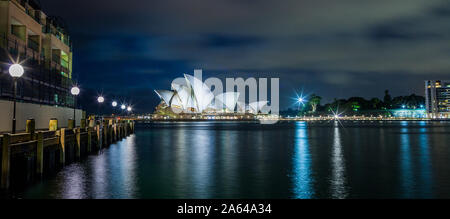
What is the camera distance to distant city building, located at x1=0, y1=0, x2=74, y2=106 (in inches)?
780

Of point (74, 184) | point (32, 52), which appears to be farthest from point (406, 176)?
point (32, 52)

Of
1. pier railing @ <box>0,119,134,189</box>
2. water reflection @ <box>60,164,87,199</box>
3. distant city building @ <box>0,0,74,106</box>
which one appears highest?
distant city building @ <box>0,0,74,106</box>

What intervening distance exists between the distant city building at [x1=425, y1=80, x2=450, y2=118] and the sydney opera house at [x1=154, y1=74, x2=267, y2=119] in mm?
74008

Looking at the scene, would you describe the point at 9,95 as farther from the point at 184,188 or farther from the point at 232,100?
the point at 232,100

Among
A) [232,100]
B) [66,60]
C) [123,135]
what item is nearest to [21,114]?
[123,135]

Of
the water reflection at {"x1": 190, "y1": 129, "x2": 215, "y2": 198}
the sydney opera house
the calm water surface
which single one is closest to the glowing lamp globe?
the calm water surface

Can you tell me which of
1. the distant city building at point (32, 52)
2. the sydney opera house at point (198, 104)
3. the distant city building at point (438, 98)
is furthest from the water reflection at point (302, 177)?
the distant city building at point (438, 98)

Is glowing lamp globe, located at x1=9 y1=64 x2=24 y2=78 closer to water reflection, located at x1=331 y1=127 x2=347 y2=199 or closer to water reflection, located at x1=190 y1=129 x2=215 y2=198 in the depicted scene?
water reflection, located at x1=190 y1=129 x2=215 y2=198

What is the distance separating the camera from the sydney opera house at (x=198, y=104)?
99562 millimetres

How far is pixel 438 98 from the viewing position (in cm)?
15788

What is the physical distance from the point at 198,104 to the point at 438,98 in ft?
374

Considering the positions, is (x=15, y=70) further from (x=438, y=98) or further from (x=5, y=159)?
(x=438, y=98)

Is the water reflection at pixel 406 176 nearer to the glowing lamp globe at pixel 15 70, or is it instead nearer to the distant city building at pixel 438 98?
the glowing lamp globe at pixel 15 70
